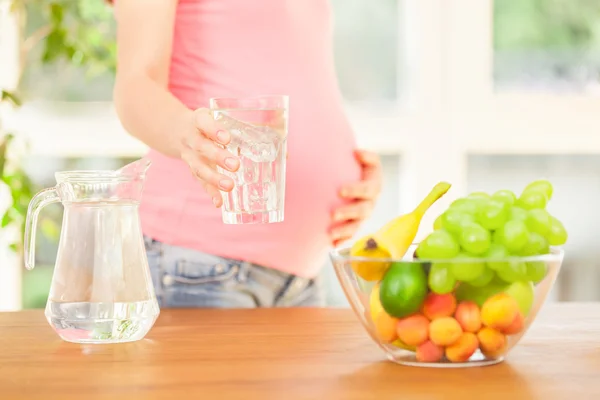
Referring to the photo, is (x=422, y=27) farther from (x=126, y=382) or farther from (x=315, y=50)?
(x=126, y=382)

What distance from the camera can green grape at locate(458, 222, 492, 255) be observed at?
854 millimetres

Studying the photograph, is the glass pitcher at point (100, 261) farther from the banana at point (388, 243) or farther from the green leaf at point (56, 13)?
the green leaf at point (56, 13)

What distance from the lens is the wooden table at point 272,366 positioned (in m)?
0.80

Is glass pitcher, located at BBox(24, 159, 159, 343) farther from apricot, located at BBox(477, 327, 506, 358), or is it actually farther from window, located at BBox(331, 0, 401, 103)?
window, located at BBox(331, 0, 401, 103)

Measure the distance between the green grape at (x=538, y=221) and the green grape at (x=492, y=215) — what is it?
0.04 meters

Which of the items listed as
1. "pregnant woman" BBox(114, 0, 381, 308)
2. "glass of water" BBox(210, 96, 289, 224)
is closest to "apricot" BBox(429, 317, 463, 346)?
"glass of water" BBox(210, 96, 289, 224)

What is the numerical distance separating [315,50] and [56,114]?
1628 mm

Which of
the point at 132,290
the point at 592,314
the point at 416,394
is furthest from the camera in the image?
the point at 592,314

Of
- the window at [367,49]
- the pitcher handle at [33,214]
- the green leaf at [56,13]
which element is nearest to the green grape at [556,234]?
the pitcher handle at [33,214]

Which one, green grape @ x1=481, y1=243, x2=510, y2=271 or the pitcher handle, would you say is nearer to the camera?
green grape @ x1=481, y1=243, x2=510, y2=271

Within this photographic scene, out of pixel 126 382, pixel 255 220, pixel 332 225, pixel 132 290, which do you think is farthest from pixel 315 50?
pixel 126 382

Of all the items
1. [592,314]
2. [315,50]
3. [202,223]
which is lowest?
[592,314]

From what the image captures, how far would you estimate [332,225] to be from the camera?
150cm

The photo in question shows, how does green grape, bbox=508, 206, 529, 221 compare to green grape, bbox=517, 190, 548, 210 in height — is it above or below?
below
